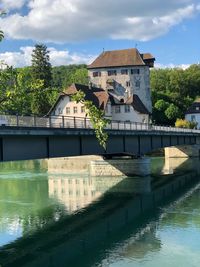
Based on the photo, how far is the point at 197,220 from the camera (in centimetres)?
2750

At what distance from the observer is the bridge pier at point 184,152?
8938 centimetres

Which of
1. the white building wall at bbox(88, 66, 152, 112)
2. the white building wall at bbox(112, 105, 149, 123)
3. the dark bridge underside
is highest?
the white building wall at bbox(88, 66, 152, 112)

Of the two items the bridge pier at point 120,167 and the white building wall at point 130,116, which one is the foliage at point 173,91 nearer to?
the white building wall at point 130,116

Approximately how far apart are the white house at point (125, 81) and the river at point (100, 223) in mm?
49340

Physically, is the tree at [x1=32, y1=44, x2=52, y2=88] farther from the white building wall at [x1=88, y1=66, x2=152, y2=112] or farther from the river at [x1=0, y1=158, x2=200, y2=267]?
the river at [x1=0, y1=158, x2=200, y2=267]

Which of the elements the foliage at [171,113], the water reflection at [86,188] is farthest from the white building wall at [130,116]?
the water reflection at [86,188]

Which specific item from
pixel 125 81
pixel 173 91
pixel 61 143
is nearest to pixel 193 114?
pixel 173 91

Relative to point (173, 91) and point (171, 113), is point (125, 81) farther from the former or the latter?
point (173, 91)

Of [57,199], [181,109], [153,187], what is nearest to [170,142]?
[153,187]

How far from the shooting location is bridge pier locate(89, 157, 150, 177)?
2098 inches

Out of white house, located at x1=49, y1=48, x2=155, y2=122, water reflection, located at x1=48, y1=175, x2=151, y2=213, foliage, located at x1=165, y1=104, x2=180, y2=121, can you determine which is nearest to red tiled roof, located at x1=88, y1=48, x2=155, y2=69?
white house, located at x1=49, y1=48, x2=155, y2=122

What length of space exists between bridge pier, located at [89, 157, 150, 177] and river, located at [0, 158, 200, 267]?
2576 mm

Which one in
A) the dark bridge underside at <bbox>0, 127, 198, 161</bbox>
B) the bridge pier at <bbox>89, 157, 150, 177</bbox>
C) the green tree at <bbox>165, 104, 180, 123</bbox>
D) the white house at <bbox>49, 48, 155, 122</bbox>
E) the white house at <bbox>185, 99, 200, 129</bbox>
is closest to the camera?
the dark bridge underside at <bbox>0, 127, 198, 161</bbox>

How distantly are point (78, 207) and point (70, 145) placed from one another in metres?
4.92
